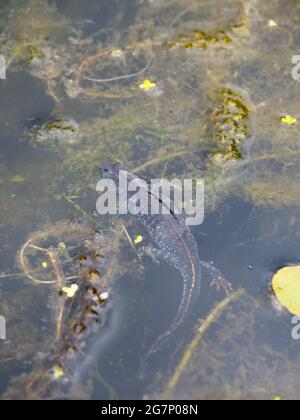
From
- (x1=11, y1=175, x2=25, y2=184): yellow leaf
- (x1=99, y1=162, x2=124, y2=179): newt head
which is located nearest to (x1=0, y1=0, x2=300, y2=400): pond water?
(x1=11, y1=175, x2=25, y2=184): yellow leaf

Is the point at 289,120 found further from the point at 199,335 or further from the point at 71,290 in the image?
the point at 71,290

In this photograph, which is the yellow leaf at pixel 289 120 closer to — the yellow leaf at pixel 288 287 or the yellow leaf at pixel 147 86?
the yellow leaf at pixel 147 86

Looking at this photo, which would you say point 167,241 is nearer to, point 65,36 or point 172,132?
point 172,132

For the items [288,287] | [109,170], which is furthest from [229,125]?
[288,287]

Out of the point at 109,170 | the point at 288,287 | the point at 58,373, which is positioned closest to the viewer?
the point at 58,373

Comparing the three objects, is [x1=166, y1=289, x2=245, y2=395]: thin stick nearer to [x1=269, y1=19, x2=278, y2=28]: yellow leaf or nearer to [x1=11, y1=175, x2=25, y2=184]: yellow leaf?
[x1=11, y1=175, x2=25, y2=184]: yellow leaf
